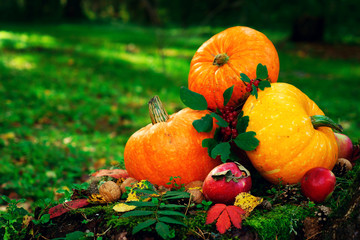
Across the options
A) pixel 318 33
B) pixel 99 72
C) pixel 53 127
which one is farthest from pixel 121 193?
pixel 318 33

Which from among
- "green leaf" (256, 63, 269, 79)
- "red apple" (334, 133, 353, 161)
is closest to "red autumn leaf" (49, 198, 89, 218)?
"green leaf" (256, 63, 269, 79)

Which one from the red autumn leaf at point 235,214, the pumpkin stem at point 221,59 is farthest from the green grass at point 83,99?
the red autumn leaf at point 235,214

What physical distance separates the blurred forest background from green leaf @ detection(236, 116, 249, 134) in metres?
1.39

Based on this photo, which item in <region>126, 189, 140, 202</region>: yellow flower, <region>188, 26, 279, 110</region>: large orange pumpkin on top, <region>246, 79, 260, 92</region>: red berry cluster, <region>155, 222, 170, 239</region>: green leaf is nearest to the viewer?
<region>155, 222, 170, 239</region>: green leaf

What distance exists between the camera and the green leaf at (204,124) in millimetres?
2180

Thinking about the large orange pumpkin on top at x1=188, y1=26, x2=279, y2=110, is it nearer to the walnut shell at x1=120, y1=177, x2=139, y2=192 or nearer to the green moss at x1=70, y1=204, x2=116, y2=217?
the walnut shell at x1=120, y1=177, x2=139, y2=192

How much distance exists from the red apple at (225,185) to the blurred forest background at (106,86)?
48.7 inches

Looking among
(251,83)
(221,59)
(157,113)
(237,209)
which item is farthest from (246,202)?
(221,59)

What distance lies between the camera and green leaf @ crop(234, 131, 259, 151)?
6.71 feet

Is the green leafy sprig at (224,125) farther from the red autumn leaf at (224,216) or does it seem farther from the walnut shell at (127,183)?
the walnut shell at (127,183)

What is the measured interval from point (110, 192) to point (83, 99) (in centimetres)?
526

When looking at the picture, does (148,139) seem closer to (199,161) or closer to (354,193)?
(199,161)

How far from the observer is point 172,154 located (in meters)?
2.27

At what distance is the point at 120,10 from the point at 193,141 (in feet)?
147
